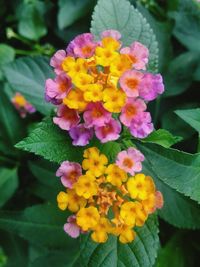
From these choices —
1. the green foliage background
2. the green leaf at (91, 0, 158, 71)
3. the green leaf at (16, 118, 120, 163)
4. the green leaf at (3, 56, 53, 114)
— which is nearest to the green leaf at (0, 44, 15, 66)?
the green foliage background

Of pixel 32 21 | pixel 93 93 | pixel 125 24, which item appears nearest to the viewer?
pixel 93 93

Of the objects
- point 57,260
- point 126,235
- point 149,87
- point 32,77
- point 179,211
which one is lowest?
point 57,260

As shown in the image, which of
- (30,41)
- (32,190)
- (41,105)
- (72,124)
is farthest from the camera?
(30,41)

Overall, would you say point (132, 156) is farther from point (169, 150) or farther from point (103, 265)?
point (103, 265)

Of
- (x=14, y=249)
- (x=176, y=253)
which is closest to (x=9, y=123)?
(x=14, y=249)

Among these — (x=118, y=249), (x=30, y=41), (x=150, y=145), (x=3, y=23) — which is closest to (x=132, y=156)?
(x=150, y=145)

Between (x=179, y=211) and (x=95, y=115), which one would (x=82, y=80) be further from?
(x=179, y=211)
